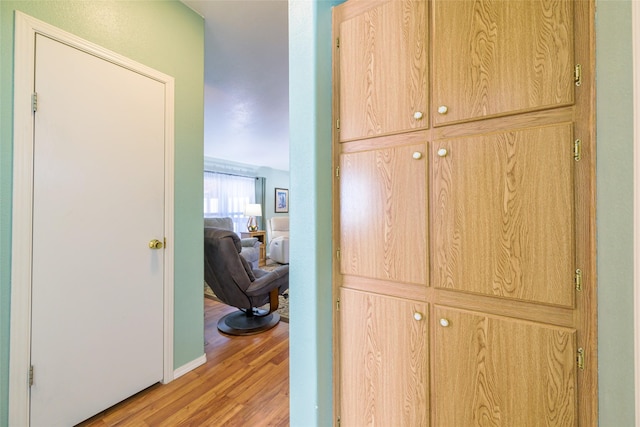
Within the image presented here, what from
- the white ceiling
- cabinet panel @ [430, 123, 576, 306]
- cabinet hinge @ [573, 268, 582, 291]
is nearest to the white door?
the white ceiling

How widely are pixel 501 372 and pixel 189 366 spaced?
79.6 inches

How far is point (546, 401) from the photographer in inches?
28.0

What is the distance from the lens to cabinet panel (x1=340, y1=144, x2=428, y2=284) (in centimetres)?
92

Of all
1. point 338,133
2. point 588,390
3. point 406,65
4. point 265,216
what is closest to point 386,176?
point 338,133

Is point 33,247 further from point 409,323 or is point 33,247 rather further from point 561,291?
point 561,291

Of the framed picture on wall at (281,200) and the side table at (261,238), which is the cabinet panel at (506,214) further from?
the framed picture on wall at (281,200)

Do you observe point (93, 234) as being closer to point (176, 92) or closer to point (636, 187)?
point (176, 92)

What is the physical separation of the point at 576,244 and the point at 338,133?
0.85m

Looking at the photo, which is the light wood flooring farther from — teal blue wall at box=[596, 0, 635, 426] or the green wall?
teal blue wall at box=[596, 0, 635, 426]

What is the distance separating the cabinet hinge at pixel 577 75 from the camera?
67 centimetres

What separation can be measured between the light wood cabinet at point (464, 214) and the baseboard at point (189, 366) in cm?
134

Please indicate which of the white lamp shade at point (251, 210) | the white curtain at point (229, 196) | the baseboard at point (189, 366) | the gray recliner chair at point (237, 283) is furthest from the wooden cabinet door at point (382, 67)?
the white curtain at point (229, 196)

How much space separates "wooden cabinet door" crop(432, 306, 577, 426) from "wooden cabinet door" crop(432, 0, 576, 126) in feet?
2.10

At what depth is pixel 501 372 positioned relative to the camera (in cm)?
77
